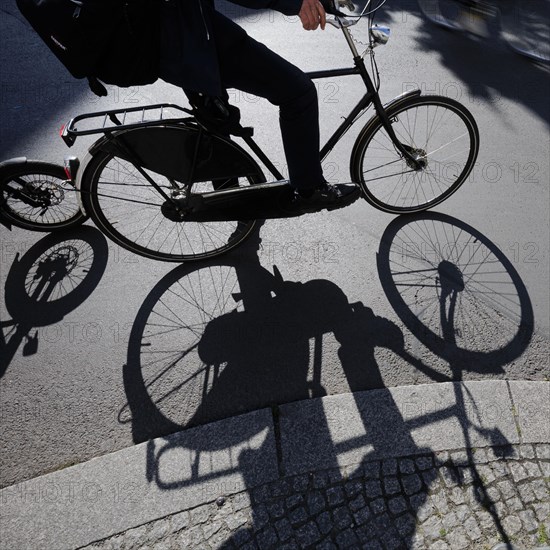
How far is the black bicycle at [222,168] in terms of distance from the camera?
2.88m

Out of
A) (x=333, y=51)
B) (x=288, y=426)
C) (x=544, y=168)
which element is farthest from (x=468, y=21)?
(x=288, y=426)

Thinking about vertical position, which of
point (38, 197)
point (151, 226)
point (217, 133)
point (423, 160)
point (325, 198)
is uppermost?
point (217, 133)

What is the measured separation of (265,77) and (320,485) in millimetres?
2060

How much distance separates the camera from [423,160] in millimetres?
3432

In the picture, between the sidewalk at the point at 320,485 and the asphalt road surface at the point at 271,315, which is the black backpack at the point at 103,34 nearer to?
the asphalt road surface at the point at 271,315

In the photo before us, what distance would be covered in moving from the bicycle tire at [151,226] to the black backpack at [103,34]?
3.02 feet

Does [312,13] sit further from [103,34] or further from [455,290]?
[455,290]

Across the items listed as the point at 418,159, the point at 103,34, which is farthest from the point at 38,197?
the point at 418,159

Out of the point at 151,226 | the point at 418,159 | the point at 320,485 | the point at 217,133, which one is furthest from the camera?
the point at 151,226

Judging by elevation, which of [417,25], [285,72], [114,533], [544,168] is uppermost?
[285,72]

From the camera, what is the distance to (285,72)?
2.60 metres

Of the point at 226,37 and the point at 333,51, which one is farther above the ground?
the point at 226,37

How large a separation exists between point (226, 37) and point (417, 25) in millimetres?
4689

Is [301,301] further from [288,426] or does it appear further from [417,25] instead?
[417,25]
